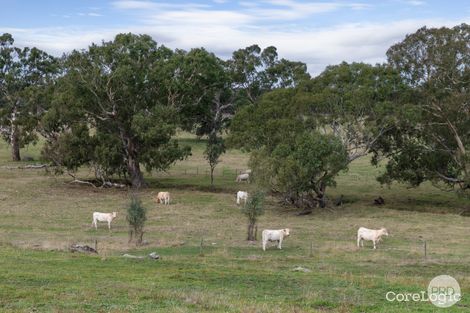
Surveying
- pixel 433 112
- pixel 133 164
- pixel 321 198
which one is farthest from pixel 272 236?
pixel 133 164

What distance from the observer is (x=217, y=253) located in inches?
1081

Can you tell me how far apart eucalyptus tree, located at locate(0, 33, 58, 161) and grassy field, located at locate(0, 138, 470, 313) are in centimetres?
921

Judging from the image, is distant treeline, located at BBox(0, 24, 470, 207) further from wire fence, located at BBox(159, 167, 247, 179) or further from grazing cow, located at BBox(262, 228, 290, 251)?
grazing cow, located at BBox(262, 228, 290, 251)

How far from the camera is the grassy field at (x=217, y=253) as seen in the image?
15656 mm

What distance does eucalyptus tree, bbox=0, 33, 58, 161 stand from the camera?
65.4 metres

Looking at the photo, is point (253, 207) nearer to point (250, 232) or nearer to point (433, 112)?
point (250, 232)

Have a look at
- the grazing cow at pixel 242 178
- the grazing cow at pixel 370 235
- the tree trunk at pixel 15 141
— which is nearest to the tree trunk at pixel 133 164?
the grazing cow at pixel 242 178

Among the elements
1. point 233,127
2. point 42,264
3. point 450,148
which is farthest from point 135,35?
point 42,264

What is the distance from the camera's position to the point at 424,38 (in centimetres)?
4581

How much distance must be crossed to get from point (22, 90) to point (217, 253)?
51616 millimetres

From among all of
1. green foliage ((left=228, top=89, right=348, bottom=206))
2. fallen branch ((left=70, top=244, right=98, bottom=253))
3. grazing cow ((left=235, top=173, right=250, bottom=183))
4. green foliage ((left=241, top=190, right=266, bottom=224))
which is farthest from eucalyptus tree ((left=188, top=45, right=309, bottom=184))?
fallen branch ((left=70, top=244, right=98, bottom=253))

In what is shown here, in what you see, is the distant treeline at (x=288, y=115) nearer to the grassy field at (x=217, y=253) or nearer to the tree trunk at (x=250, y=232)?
the grassy field at (x=217, y=253)

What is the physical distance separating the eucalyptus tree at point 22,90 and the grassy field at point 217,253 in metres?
9.21

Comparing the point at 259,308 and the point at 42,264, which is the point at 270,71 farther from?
the point at 259,308
